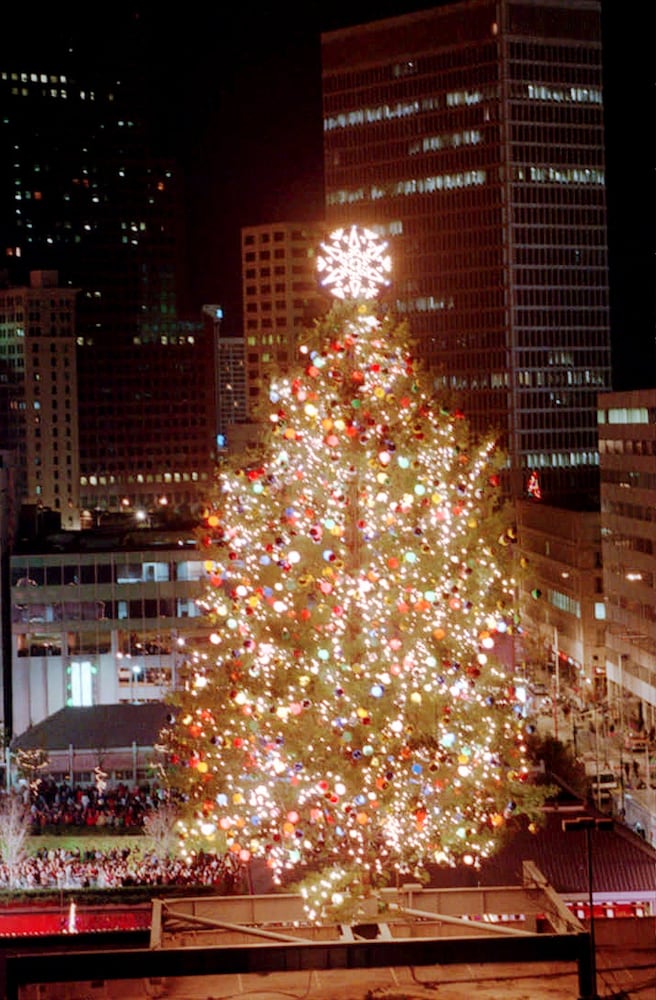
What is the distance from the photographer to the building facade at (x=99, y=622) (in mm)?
59031

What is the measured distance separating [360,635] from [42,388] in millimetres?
165502

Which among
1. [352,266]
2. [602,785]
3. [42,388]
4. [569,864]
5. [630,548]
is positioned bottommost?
[602,785]

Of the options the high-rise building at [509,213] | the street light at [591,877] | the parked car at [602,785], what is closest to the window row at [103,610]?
the parked car at [602,785]

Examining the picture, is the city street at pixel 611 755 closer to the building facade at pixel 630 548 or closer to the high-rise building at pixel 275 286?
the building facade at pixel 630 548

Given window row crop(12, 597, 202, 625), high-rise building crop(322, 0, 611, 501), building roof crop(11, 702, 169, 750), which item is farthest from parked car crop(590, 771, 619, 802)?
high-rise building crop(322, 0, 611, 501)

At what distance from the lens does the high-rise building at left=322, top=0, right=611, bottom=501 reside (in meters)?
125

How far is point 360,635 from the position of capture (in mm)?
17906

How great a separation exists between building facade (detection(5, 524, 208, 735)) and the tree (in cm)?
2207

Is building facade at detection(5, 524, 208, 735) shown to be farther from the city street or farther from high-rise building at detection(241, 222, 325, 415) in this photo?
high-rise building at detection(241, 222, 325, 415)

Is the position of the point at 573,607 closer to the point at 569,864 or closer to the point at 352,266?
the point at 569,864

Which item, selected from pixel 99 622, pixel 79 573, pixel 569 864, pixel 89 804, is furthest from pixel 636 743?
pixel 569 864

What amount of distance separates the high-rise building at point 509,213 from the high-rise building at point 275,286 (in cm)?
3200

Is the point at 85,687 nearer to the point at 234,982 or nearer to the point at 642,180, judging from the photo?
the point at 234,982

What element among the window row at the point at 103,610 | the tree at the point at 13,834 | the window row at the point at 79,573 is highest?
the window row at the point at 79,573
